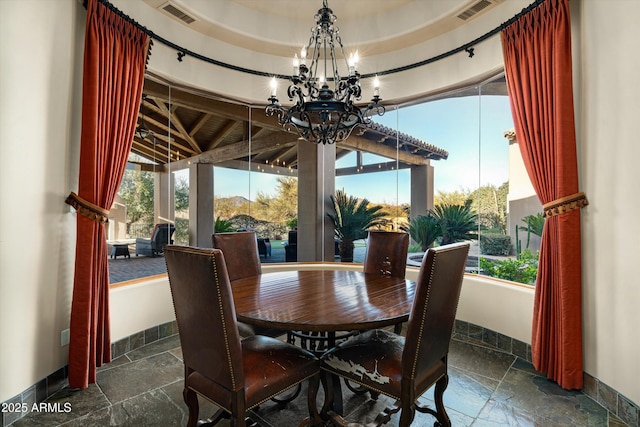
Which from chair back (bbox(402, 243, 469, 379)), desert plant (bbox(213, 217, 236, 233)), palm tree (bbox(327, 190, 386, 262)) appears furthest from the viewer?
palm tree (bbox(327, 190, 386, 262))

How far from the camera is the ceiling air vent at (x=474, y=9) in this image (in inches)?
114

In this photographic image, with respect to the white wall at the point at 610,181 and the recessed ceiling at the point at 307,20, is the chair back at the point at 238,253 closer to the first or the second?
the recessed ceiling at the point at 307,20

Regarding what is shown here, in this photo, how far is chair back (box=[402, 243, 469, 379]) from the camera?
1.45 meters

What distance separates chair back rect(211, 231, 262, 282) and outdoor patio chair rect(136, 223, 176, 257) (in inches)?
34.1

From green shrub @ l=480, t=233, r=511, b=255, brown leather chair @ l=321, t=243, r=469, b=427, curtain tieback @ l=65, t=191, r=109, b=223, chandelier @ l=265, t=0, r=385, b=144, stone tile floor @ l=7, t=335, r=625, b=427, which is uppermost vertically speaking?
chandelier @ l=265, t=0, r=385, b=144

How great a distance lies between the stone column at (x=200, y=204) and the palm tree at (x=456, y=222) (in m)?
2.81

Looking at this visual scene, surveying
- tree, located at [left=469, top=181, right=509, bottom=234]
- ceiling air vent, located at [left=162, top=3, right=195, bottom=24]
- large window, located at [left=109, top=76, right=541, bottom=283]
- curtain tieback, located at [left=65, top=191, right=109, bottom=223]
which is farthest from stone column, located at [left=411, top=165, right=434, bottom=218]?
curtain tieback, located at [left=65, top=191, right=109, bottom=223]

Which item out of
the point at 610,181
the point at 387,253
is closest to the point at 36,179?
the point at 387,253

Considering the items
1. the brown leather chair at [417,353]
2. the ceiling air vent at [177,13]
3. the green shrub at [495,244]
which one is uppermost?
the ceiling air vent at [177,13]

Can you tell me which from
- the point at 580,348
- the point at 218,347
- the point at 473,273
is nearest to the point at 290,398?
the point at 218,347

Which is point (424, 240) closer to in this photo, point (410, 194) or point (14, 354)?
point (410, 194)

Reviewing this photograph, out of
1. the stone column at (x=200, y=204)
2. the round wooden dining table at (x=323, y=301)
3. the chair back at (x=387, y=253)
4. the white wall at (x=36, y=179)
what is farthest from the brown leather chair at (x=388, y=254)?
the white wall at (x=36, y=179)

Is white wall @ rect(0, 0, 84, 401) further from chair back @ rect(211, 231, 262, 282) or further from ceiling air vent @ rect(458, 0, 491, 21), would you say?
ceiling air vent @ rect(458, 0, 491, 21)

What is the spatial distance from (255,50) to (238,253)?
2546 mm
